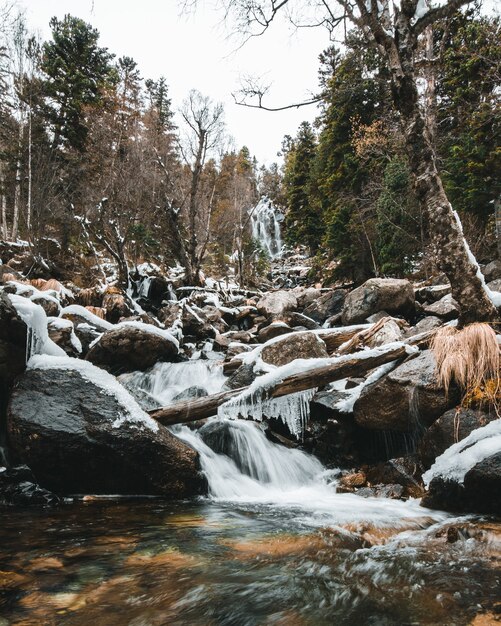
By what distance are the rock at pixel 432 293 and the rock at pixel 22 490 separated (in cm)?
1155

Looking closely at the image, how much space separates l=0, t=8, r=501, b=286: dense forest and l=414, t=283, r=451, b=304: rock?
271 centimetres

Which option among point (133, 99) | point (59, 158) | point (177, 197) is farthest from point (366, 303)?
point (133, 99)

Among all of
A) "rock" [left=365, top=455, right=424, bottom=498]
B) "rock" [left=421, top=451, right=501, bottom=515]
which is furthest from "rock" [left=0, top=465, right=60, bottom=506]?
"rock" [left=421, top=451, right=501, bottom=515]

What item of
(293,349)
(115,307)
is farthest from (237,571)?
(115,307)

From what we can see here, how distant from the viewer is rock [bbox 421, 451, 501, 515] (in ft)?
10.8

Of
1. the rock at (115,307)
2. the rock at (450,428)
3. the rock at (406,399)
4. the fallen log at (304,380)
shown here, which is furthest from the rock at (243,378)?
the rock at (115,307)

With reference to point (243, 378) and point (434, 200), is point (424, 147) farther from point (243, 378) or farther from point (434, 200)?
point (243, 378)

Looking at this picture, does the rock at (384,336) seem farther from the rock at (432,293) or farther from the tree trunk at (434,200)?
the rock at (432,293)

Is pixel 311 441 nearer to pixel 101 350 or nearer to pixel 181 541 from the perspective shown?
pixel 181 541

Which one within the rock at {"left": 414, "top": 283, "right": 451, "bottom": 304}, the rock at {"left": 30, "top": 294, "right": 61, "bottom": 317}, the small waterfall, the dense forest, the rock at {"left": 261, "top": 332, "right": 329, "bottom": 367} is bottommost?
the rock at {"left": 261, "top": 332, "right": 329, "bottom": 367}

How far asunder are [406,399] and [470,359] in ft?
2.93

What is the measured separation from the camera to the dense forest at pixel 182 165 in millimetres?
13586

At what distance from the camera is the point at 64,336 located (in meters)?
8.93

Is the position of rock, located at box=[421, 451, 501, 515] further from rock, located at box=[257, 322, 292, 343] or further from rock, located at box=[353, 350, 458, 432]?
rock, located at box=[257, 322, 292, 343]
